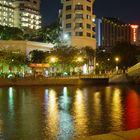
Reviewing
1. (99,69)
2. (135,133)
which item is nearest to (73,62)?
(99,69)

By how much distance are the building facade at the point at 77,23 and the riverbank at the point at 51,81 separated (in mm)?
29717

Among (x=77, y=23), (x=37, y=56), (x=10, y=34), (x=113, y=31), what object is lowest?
(x=37, y=56)

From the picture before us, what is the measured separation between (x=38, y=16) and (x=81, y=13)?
7235 centimetres

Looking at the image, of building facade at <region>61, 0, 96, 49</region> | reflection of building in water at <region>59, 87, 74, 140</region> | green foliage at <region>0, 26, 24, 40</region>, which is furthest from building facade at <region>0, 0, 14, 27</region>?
reflection of building in water at <region>59, 87, 74, 140</region>

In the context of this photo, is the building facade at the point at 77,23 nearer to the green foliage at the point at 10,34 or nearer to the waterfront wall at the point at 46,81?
the green foliage at the point at 10,34

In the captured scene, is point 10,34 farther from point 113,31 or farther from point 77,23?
point 113,31

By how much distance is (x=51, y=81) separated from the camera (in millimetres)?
65875

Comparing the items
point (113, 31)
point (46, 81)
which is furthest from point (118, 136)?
point (113, 31)

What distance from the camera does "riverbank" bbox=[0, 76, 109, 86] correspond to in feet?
205

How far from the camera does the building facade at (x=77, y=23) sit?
10031cm

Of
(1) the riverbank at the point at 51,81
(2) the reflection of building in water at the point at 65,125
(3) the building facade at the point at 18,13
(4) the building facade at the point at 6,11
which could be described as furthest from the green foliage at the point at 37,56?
(4) the building facade at the point at 6,11

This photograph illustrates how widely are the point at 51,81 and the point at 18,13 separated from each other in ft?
324

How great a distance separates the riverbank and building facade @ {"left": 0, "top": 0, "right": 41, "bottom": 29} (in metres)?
90.0

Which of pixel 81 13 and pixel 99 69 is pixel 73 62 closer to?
pixel 99 69
